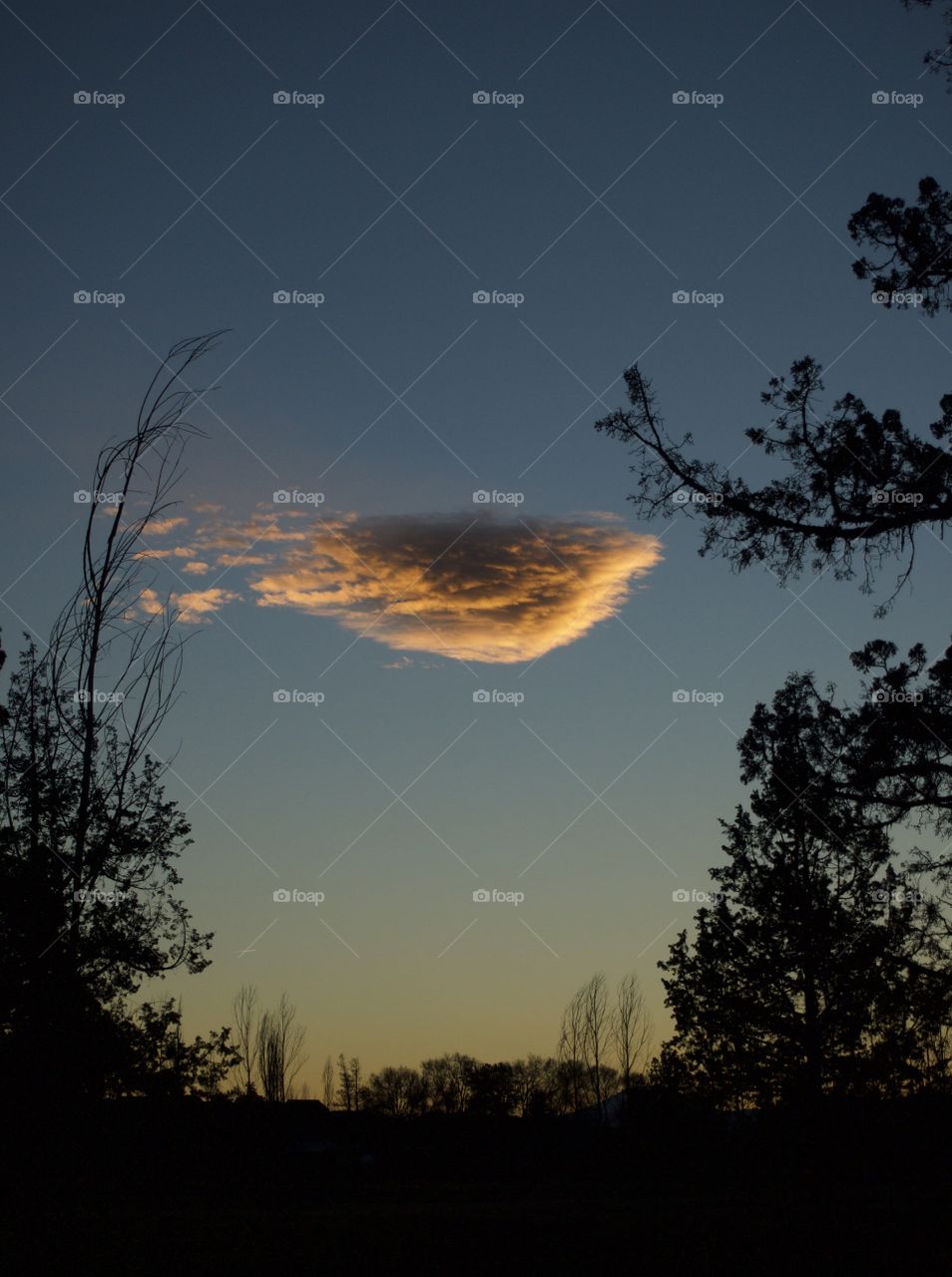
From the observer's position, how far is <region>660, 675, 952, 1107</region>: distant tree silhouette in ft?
85.8

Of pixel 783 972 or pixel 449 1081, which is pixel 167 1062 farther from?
pixel 449 1081

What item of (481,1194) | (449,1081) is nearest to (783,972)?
(481,1194)

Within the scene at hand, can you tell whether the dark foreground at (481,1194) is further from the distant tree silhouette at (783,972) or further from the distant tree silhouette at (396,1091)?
the distant tree silhouette at (396,1091)

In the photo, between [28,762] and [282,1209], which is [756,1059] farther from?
[28,762]

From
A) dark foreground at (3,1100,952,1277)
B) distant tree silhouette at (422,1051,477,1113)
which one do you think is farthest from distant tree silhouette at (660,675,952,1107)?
distant tree silhouette at (422,1051,477,1113)

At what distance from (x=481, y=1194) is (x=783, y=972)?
374 inches

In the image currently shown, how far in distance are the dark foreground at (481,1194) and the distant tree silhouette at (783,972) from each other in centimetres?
134

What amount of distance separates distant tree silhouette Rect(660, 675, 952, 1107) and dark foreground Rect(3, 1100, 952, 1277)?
1.34 metres

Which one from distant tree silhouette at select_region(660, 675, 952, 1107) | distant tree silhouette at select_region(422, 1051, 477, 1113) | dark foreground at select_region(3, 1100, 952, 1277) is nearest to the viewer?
dark foreground at select_region(3, 1100, 952, 1277)

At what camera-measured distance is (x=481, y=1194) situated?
28.7 metres

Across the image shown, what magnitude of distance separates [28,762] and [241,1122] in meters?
22.2

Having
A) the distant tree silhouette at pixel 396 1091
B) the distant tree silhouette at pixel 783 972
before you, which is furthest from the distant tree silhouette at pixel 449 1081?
the distant tree silhouette at pixel 783 972

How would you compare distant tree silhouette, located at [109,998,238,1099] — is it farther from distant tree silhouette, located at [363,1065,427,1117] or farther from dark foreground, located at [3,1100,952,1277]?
distant tree silhouette, located at [363,1065,427,1117]

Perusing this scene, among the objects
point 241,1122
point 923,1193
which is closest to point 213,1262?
point 923,1193
